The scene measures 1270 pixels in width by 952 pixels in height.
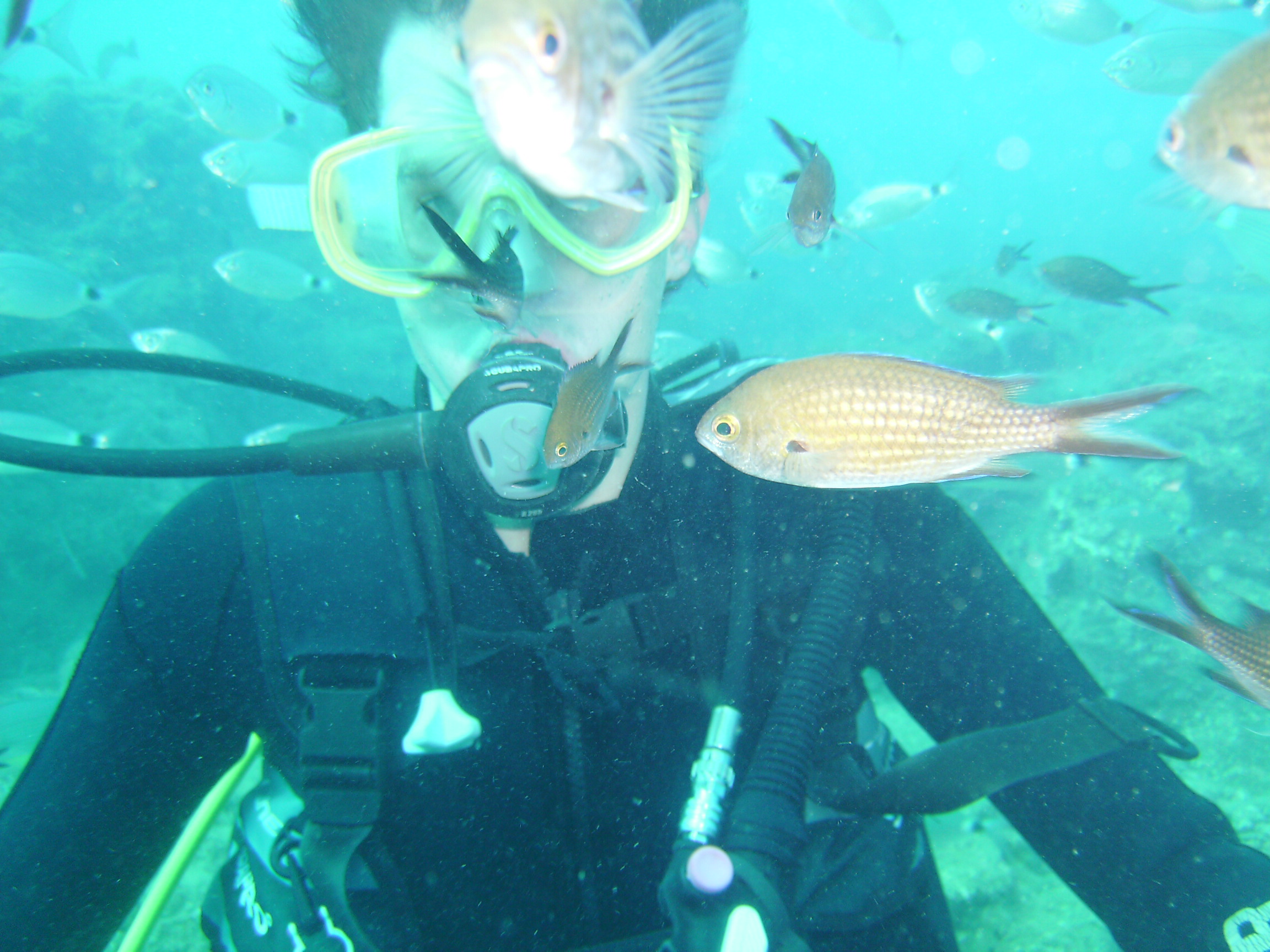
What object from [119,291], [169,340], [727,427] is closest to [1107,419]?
[727,427]

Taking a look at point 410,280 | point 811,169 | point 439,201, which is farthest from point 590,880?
point 811,169

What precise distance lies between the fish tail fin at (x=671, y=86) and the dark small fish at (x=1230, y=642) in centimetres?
180

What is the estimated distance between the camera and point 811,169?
7.38ft

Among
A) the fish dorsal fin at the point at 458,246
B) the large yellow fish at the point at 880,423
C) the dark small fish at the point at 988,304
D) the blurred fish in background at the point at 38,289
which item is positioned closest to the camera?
the fish dorsal fin at the point at 458,246

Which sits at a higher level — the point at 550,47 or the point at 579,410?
the point at 550,47

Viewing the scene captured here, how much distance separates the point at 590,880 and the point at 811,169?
2.67m

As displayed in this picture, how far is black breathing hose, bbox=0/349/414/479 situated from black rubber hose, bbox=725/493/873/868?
1.41 metres

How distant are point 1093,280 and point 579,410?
5.16 meters

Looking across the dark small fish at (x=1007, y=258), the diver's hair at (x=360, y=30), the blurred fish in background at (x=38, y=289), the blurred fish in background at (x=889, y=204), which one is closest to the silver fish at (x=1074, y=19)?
the blurred fish in background at (x=889, y=204)

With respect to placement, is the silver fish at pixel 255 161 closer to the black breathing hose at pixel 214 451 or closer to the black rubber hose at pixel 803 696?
the black breathing hose at pixel 214 451

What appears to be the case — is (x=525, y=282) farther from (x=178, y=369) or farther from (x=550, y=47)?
(x=178, y=369)

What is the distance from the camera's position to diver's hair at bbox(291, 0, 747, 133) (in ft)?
5.80

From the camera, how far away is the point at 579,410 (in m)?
1.31

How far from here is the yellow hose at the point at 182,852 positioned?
6.55ft
